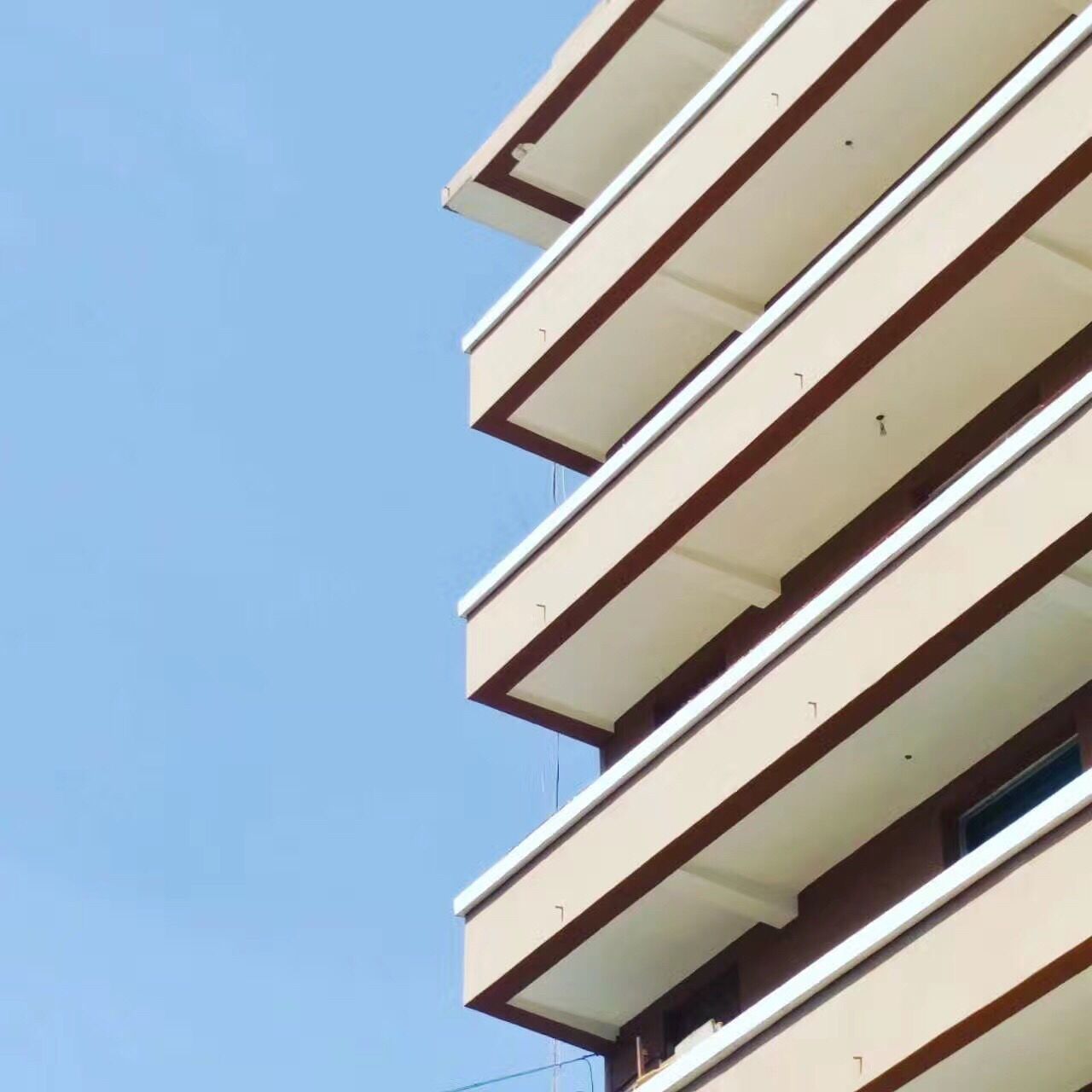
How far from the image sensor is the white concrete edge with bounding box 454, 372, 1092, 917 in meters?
26.2

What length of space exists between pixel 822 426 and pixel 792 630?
2.54 m

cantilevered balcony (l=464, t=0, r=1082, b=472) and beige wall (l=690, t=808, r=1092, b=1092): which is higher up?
cantilevered balcony (l=464, t=0, r=1082, b=472)

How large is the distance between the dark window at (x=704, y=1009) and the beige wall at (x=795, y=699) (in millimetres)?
1432

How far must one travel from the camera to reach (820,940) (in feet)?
93.7

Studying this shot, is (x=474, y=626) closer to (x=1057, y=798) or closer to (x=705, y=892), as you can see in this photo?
→ (x=705, y=892)

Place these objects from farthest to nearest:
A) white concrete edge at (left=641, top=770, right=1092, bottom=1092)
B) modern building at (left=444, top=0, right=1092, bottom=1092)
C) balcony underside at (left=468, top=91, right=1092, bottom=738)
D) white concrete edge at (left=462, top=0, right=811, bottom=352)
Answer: white concrete edge at (left=462, top=0, right=811, bottom=352), balcony underside at (left=468, top=91, right=1092, bottom=738), modern building at (left=444, top=0, right=1092, bottom=1092), white concrete edge at (left=641, top=770, right=1092, bottom=1092)

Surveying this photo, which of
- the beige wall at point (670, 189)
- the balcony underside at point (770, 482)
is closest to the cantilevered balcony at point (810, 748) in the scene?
the balcony underside at point (770, 482)

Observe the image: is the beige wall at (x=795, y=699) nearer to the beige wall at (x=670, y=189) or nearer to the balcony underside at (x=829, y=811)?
the balcony underside at (x=829, y=811)

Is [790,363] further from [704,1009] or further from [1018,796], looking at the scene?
[704,1009]

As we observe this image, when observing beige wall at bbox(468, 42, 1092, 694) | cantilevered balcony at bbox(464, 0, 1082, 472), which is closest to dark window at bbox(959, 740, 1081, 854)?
beige wall at bbox(468, 42, 1092, 694)

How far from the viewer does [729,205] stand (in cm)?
3209

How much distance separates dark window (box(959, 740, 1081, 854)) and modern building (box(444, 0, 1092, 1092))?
3 cm

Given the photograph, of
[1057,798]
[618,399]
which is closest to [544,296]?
[618,399]

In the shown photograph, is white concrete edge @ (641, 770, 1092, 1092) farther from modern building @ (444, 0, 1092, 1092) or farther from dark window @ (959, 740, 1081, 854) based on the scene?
dark window @ (959, 740, 1081, 854)
